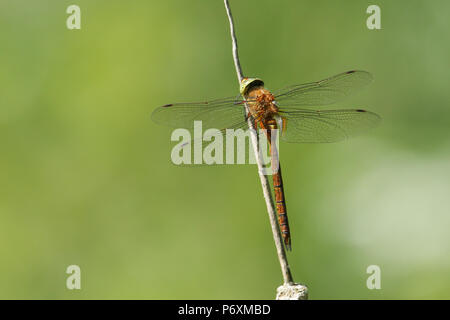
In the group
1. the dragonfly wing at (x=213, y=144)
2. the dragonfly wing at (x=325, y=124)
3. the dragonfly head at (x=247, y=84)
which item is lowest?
the dragonfly wing at (x=213, y=144)

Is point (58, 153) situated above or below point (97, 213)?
above

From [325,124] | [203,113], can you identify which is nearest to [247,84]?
[203,113]

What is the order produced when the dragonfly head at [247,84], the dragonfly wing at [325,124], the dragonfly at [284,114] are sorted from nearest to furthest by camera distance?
the dragonfly head at [247,84], the dragonfly at [284,114], the dragonfly wing at [325,124]

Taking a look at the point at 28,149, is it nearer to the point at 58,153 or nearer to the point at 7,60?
the point at 58,153

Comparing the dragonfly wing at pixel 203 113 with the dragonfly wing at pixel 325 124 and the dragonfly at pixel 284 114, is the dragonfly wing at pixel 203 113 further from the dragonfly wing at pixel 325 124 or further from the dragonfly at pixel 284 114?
the dragonfly wing at pixel 325 124

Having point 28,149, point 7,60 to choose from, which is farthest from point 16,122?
point 7,60

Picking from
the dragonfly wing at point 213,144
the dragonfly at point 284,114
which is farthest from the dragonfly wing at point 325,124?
the dragonfly wing at point 213,144

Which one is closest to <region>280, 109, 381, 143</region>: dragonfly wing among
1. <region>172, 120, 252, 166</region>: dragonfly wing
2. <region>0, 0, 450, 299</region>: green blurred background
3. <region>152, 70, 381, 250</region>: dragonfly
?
<region>152, 70, 381, 250</region>: dragonfly

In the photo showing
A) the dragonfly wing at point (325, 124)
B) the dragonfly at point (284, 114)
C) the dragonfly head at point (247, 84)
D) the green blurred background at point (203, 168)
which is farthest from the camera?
the green blurred background at point (203, 168)
